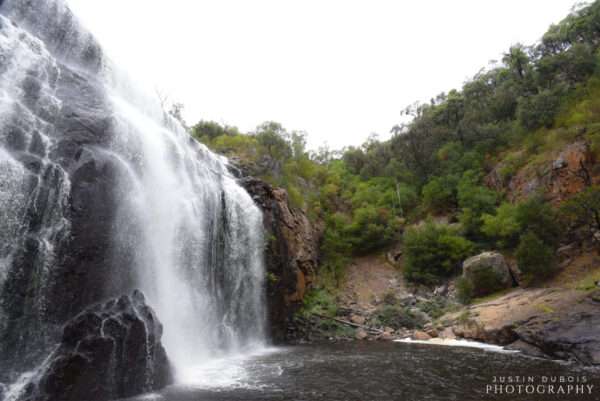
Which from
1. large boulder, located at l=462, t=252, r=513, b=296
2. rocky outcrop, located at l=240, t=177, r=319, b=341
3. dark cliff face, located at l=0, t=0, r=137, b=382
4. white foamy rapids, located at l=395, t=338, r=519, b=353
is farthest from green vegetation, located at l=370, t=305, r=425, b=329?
dark cliff face, located at l=0, t=0, r=137, b=382

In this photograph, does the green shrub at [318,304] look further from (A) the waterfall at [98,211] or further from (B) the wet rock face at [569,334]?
(B) the wet rock face at [569,334]

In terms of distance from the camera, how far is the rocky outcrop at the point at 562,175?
67.6ft

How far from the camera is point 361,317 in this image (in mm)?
20938

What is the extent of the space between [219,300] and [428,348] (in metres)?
8.93

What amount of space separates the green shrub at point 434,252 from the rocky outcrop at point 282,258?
774 cm

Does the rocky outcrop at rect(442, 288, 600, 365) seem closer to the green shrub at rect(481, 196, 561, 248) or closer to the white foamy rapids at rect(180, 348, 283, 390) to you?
the green shrub at rect(481, 196, 561, 248)

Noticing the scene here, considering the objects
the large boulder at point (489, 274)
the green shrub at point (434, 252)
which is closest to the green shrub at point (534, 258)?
the large boulder at point (489, 274)

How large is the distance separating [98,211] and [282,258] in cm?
1149

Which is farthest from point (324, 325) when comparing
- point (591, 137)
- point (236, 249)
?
point (591, 137)

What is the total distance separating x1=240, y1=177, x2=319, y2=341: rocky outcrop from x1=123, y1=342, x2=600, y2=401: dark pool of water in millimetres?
6385

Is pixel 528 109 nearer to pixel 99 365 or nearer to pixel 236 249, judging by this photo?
pixel 236 249

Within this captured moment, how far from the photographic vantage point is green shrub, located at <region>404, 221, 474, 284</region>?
23.9 meters

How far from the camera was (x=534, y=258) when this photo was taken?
55.3 ft

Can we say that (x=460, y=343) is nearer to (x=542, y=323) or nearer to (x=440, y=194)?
(x=542, y=323)
